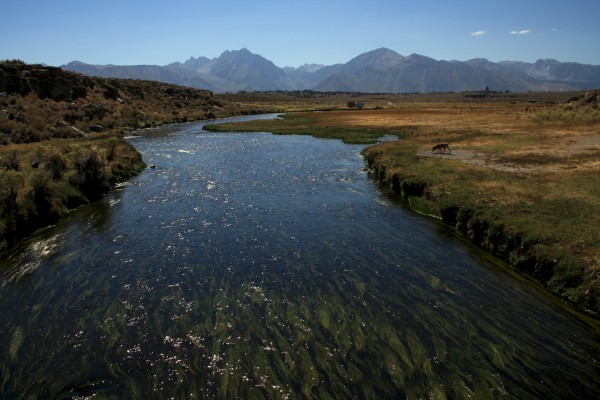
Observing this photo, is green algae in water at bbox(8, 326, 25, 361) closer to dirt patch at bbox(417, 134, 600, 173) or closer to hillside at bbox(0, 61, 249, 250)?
hillside at bbox(0, 61, 249, 250)

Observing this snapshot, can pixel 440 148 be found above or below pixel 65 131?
below

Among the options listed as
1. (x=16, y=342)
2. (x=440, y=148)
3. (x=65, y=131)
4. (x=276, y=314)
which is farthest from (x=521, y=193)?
(x=65, y=131)

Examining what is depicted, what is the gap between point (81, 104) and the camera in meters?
93.1

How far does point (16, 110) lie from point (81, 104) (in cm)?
2334

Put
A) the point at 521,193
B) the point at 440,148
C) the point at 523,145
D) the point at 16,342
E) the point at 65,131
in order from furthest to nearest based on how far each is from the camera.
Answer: the point at 65,131, the point at 523,145, the point at 440,148, the point at 521,193, the point at 16,342

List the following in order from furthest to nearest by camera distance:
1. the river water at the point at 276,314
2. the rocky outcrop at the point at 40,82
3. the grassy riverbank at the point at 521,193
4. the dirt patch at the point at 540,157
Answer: the rocky outcrop at the point at 40,82, the dirt patch at the point at 540,157, the grassy riverbank at the point at 521,193, the river water at the point at 276,314

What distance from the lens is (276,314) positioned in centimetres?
1798

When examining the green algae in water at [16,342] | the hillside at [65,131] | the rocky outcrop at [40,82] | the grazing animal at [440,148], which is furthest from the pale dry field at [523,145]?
the rocky outcrop at [40,82]

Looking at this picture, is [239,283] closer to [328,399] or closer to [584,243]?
[328,399]

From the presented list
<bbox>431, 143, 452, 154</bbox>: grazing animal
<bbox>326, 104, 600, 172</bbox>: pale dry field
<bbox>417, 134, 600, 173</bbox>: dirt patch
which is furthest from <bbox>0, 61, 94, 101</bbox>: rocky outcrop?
<bbox>431, 143, 452, 154</bbox>: grazing animal

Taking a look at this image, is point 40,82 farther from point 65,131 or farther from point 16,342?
point 16,342

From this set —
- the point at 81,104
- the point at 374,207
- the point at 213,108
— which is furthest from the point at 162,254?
the point at 213,108

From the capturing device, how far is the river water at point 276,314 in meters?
13.9

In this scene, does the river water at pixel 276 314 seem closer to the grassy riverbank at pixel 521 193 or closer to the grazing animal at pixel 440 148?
the grassy riverbank at pixel 521 193
